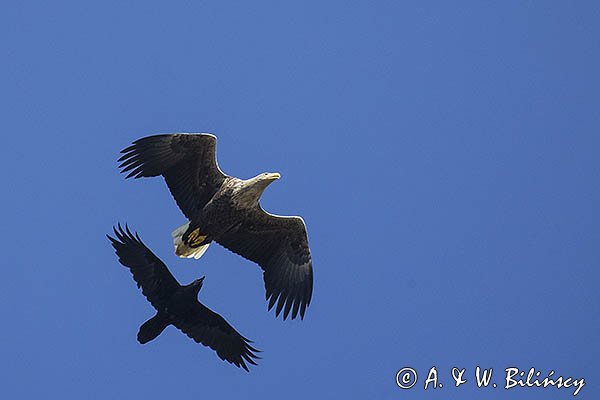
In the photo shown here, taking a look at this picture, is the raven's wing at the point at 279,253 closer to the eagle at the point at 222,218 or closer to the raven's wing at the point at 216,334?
the eagle at the point at 222,218

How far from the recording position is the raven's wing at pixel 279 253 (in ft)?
51.3

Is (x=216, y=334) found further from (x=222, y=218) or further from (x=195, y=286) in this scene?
(x=222, y=218)

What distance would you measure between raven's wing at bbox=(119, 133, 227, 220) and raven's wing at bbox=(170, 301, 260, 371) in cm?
139

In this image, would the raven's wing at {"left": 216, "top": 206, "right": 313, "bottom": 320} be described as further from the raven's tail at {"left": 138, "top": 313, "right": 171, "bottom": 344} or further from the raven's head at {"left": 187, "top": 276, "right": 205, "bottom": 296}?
the raven's tail at {"left": 138, "top": 313, "right": 171, "bottom": 344}

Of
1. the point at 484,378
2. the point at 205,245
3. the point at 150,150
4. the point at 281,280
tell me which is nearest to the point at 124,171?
the point at 150,150

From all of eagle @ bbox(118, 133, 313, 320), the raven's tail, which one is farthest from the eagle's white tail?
the raven's tail

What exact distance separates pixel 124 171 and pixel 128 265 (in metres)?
1.29

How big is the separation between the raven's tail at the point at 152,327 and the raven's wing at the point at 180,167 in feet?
4.73

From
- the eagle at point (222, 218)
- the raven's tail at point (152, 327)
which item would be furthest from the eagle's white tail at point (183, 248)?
the raven's tail at point (152, 327)

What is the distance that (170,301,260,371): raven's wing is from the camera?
15.7m

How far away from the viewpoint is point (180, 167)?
15516 mm

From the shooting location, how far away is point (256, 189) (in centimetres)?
1512

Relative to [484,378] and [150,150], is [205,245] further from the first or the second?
[484,378]

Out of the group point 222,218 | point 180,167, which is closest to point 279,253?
point 222,218
